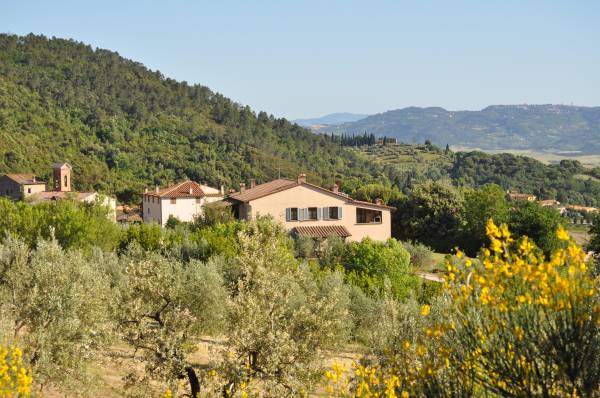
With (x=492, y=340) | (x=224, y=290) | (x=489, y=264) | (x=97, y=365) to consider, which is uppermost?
(x=489, y=264)

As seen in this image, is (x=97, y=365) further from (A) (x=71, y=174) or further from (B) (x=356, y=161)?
(B) (x=356, y=161)

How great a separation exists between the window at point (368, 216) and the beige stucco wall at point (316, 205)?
425 millimetres

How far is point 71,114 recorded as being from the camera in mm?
112000

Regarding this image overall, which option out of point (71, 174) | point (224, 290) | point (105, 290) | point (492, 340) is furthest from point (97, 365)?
point (71, 174)

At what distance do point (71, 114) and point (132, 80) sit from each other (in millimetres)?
32334

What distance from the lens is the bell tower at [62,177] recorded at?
8088 centimetres

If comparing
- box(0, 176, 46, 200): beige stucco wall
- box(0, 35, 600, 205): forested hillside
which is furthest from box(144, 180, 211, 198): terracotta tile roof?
box(0, 35, 600, 205): forested hillside

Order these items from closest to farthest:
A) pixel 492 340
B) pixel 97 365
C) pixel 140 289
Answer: pixel 492 340
pixel 140 289
pixel 97 365

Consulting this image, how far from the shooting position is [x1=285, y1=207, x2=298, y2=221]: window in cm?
5278

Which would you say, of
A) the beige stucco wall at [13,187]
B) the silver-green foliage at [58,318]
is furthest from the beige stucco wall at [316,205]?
the beige stucco wall at [13,187]

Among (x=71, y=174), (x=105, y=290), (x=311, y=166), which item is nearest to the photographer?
(x=105, y=290)

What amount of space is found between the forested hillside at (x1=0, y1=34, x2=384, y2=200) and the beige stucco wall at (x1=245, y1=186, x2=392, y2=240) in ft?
150

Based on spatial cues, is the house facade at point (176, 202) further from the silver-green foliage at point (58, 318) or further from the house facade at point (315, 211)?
the silver-green foliage at point (58, 318)

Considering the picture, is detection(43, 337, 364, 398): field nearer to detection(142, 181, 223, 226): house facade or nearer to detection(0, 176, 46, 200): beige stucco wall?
detection(142, 181, 223, 226): house facade
